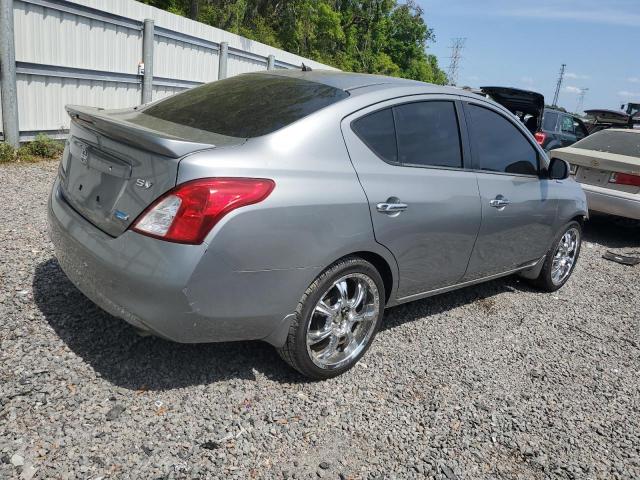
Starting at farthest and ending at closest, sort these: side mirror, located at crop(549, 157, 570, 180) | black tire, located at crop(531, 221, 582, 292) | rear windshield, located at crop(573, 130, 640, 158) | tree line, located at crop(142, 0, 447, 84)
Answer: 1. tree line, located at crop(142, 0, 447, 84)
2. rear windshield, located at crop(573, 130, 640, 158)
3. black tire, located at crop(531, 221, 582, 292)
4. side mirror, located at crop(549, 157, 570, 180)

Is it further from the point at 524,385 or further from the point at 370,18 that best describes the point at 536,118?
the point at 370,18

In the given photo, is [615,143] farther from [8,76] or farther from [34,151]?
[8,76]

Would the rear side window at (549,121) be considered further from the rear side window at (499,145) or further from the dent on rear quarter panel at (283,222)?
the dent on rear quarter panel at (283,222)

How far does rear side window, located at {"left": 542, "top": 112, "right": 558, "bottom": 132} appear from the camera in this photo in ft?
42.3

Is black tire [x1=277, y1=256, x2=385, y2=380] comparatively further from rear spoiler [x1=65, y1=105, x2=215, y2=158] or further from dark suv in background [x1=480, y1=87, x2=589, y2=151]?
dark suv in background [x1=480, y1=87, x2=589, y2=151]

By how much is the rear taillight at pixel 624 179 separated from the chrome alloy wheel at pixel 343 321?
521cm

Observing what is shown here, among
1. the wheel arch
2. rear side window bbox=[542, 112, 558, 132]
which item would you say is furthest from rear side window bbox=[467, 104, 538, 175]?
rear side window bbox=[542, 112, 558, 132]

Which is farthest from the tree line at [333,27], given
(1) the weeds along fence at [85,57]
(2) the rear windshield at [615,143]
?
(2) the rear windshield at [615,143]

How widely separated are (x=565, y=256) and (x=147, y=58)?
7136 millimetres

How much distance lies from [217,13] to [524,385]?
17.2 meters

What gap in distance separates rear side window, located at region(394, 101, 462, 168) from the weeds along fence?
17.5 ft

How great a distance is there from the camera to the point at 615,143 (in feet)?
26.2

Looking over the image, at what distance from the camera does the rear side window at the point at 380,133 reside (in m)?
3.18

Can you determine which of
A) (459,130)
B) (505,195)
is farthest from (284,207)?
(505,195)
